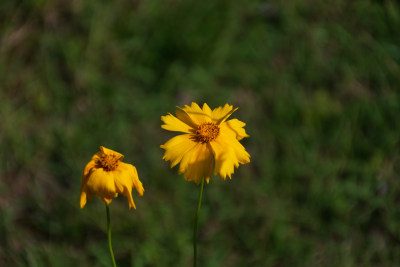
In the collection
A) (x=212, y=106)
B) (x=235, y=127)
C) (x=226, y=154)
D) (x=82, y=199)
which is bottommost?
(x=82, y=199)

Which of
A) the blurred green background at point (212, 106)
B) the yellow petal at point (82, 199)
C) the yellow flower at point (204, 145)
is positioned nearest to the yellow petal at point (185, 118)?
the yellow flower at point (204, 145)

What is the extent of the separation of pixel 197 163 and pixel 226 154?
0.27 feet

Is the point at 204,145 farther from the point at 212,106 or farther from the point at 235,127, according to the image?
the point at 212,106

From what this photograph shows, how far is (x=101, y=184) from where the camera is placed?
1.21m

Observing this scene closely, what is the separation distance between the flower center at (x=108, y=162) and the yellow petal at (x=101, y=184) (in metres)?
0.02

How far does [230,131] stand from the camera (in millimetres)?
1403

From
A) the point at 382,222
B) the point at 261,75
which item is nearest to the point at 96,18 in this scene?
the point at 261,75

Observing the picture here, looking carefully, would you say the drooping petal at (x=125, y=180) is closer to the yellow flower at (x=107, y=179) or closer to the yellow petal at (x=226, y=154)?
the yellow flower at (x=107, y=179)

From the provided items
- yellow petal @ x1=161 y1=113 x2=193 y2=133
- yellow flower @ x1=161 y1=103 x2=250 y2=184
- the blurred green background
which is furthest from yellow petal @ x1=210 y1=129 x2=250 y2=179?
the blurred green background

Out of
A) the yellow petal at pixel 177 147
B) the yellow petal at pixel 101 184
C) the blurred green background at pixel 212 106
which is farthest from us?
the blurred green background at pixel 212 106

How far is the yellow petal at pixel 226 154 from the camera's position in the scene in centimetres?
126

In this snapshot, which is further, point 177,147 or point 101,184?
point 177,147

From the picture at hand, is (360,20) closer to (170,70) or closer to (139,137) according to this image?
(170,70)

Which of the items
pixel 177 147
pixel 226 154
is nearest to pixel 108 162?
pixel 177 147
